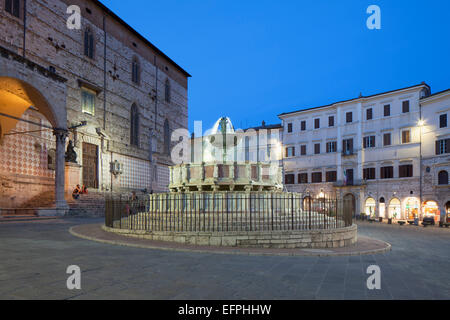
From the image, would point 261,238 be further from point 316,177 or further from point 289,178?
point 289,178

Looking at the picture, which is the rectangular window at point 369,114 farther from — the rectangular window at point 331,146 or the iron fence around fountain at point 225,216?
the iron fence around fountain at point 225,216

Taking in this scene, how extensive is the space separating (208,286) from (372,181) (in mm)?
34263

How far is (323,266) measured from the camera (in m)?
6.71

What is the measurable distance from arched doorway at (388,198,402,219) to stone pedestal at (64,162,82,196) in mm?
29952

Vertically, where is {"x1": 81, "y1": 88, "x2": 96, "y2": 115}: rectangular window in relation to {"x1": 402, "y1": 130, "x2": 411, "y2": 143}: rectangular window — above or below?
above

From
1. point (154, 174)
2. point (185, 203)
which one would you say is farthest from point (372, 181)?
point (185, 203)

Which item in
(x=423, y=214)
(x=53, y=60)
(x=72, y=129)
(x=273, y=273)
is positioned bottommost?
(x=423, y=214)

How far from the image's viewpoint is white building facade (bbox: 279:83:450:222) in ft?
99.7

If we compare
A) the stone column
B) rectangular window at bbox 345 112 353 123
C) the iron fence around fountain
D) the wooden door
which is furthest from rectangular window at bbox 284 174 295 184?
the stone column

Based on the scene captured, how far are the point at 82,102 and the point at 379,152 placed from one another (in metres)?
29.8

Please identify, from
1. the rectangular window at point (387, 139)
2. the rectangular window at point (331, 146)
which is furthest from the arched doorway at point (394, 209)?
the rectangular window at point (331, 146)

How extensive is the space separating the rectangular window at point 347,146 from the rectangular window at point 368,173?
8.77ft

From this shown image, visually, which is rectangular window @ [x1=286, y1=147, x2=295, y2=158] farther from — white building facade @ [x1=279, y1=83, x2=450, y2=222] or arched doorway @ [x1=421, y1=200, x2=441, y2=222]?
arched doorway @ [x1=421, y1=200, x2=441, y2=222]

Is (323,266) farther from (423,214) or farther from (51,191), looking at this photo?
Result: (423,214)
